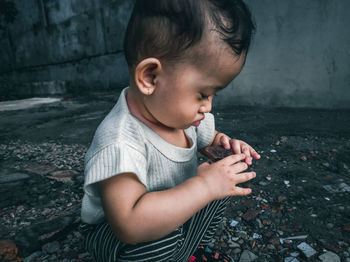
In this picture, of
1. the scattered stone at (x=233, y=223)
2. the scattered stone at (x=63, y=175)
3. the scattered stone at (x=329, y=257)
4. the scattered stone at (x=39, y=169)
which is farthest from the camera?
the scattered stone at (x=39, y=169)

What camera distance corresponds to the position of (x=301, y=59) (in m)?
3.65

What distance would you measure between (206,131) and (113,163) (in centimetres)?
72

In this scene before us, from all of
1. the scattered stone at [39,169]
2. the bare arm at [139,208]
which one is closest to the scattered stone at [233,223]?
the bare arm at [139,208]

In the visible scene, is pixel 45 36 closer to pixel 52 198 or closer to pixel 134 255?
pixel 52 198

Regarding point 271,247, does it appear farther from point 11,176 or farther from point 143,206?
point 11,176

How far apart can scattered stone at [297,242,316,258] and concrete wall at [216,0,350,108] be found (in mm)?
2893

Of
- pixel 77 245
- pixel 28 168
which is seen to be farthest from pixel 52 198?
pixel 28 168

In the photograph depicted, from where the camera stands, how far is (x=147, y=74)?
92 cm

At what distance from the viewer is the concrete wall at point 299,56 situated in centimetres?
335

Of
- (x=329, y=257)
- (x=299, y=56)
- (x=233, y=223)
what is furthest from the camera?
(x=299, y=56)

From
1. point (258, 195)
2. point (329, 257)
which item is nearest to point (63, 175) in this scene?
point (258, 195)

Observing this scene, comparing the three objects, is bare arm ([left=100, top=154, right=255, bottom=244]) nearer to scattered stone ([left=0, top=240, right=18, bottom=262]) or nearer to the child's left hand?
the child's left hand

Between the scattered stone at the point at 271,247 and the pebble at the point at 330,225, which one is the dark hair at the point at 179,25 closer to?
the scattered stone at the point at 271,247

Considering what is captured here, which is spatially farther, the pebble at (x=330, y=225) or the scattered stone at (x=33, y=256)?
the pebble at (x=330, y=225)
